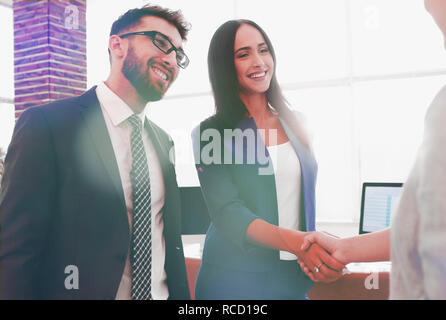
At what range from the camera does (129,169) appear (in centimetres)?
117

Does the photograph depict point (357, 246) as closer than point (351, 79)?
Yes

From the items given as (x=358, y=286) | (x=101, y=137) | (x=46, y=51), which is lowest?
(x=358, y=286)

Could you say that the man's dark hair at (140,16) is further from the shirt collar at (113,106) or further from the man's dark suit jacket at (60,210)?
the man's dark suit jacket at (60,210)

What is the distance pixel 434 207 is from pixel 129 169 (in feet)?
2.71

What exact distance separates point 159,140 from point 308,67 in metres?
3.95

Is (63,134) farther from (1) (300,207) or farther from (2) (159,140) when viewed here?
(1) (300,207)

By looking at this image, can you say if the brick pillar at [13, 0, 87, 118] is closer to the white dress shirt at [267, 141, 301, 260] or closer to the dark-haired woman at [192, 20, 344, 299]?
the dark-haired woman at [192, 20, 344, 299]

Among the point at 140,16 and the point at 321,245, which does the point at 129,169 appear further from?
the point at 321,245

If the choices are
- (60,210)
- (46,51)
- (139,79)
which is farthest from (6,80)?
(60,210)

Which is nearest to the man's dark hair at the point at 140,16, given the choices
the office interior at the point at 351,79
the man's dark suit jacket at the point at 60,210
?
the man's dark suit jacket at the point at 60,210

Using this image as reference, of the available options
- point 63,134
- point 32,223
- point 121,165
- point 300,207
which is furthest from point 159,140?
point 300,207

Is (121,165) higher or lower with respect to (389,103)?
lower

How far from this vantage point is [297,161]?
1531mm

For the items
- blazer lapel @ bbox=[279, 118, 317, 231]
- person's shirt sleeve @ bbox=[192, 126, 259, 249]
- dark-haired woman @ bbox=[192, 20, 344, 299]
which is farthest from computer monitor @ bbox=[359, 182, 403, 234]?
person's shirt sleeve @ bbox=[192, 126, 259, 249]
